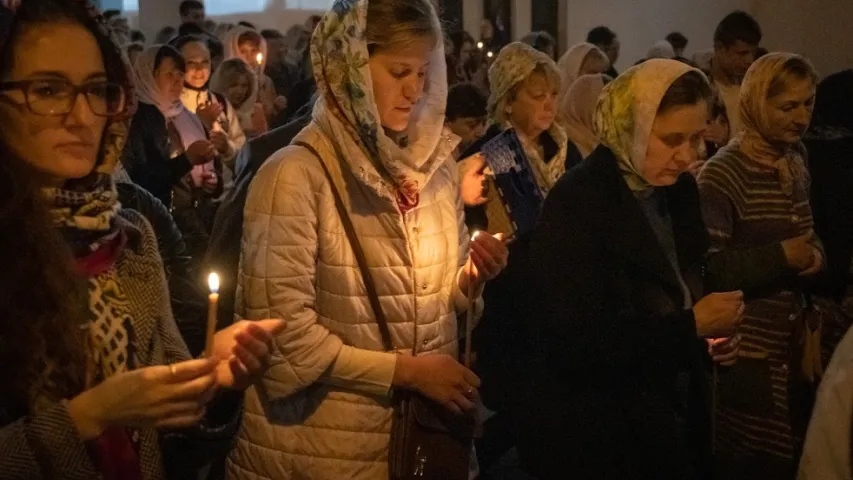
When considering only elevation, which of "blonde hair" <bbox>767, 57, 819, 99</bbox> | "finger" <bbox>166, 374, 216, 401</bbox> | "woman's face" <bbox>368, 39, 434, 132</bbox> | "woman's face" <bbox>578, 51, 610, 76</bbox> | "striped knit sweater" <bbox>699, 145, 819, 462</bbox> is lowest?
"striped knit sweater" <bbox>699, 145, 819, 462</bbox>

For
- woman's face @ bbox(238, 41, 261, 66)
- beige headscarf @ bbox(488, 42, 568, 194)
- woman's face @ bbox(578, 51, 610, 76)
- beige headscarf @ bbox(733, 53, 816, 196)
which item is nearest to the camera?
beige headscarf @ bbox(733, 53, 816, 196)

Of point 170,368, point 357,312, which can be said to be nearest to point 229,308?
point 357,312

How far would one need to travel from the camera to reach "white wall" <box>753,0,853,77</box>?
33.2 feet

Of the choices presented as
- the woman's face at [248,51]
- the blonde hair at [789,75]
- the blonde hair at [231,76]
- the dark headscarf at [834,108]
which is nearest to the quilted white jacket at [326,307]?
the blonde hair at [789,75]

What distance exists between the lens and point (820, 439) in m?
1.64

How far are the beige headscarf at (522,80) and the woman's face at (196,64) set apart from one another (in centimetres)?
277

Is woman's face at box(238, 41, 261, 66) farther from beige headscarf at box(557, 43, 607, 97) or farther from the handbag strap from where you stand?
the handbag strap

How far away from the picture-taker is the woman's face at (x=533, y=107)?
168 inches

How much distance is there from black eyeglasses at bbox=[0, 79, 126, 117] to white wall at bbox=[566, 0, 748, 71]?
10935 mm

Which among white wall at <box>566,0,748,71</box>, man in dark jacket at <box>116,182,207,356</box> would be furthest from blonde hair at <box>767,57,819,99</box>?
white wall at <box>566,0,748,71</box>

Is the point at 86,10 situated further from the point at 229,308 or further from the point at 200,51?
the point at 200,51

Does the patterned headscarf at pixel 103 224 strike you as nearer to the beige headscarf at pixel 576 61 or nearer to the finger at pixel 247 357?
the finger at pixel 247 357

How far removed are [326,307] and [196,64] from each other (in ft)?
15.4

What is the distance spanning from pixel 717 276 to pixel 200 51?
14.7ft
